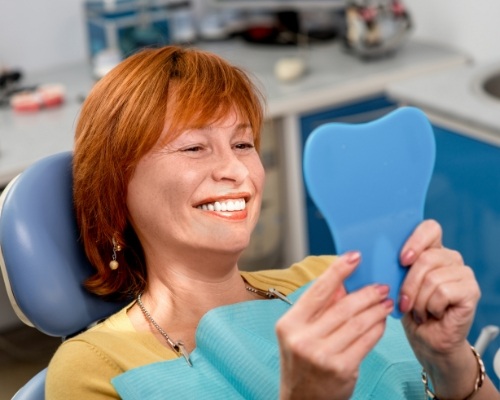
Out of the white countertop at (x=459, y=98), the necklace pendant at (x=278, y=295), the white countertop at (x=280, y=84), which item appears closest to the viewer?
the necklace pendant at (x=278, y=295)

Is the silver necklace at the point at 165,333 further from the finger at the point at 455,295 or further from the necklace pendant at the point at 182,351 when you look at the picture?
the finger at the point at 455,295

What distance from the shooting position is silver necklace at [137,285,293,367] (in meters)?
1.48

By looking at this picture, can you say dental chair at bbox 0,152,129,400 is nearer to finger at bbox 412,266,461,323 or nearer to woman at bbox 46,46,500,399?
woman at bbox 46,46,500,399

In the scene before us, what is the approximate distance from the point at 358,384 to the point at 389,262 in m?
0.36

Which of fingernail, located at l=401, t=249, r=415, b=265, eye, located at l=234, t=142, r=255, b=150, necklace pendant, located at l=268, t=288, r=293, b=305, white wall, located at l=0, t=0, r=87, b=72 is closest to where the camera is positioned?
fingernail, located at l=401, t=249, r=415, b=265

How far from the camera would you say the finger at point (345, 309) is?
111 cm

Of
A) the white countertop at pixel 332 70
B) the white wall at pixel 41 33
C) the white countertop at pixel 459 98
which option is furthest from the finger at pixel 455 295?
the white wall at pixel 41 33

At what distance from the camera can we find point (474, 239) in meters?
2.45

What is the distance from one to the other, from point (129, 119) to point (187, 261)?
0.81 feet

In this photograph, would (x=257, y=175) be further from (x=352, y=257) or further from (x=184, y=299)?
(x=352, y=257)

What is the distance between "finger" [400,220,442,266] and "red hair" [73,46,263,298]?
1.30 ft

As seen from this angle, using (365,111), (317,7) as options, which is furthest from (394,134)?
(317,7)

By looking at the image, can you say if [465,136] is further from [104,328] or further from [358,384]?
[104,328]

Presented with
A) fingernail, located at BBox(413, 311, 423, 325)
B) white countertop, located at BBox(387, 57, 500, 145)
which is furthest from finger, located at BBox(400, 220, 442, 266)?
white countertop, located at BBox(387, 57, 500, 145)
